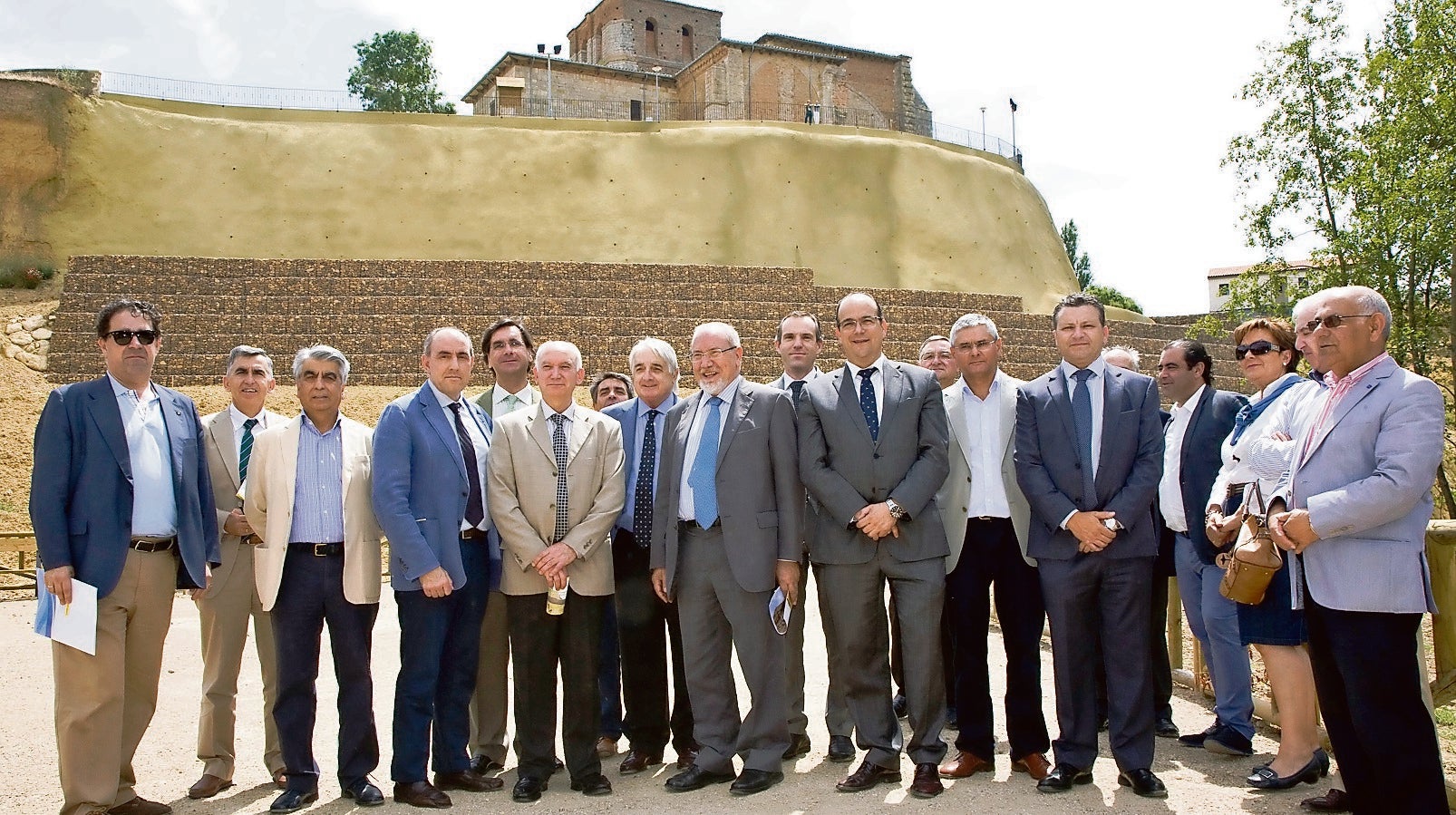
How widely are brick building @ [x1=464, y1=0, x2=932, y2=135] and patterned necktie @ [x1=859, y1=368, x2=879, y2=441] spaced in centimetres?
3481

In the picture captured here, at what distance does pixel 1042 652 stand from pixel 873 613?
3254 millimetres

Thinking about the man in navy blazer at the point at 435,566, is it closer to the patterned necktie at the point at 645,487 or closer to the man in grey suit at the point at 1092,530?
the patterned necktie at the point at 645,487

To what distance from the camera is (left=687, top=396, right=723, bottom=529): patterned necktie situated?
14.6 ft

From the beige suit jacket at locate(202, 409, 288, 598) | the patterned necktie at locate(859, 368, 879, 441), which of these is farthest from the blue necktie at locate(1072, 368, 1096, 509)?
the beige suit jacket at locate(202, 409, 288, 598)

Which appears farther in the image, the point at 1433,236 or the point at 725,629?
the point at 1433,236

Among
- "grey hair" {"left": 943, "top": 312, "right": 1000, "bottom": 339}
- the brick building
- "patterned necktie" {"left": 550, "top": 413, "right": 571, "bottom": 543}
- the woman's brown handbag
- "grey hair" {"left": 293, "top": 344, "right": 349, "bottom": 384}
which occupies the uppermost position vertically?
the brick building

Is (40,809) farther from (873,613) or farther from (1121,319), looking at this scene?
(1121,319)

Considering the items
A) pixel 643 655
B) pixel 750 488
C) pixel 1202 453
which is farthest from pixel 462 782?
pixel 1202 453

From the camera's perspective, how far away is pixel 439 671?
14.5ft

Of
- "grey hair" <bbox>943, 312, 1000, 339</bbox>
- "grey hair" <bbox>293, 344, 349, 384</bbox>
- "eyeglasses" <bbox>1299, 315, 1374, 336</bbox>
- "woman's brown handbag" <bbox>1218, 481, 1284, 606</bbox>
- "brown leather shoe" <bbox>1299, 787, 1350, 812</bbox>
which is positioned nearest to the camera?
"eyeglasses" <bbox>1299, 315, 1374, 336</bbox>

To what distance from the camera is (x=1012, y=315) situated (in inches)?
1022

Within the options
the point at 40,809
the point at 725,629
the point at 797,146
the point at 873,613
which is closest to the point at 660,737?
the point at 725,629

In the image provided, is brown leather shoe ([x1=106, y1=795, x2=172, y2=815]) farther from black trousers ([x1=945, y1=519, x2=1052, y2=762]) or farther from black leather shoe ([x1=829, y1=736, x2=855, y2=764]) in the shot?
black trousers ([x1=945, y1=519, x2=1052, y2=762])

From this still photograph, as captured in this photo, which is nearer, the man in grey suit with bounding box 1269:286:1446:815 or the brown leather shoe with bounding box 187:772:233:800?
the man in grey suit with bounding box 1269:286:1446:815
